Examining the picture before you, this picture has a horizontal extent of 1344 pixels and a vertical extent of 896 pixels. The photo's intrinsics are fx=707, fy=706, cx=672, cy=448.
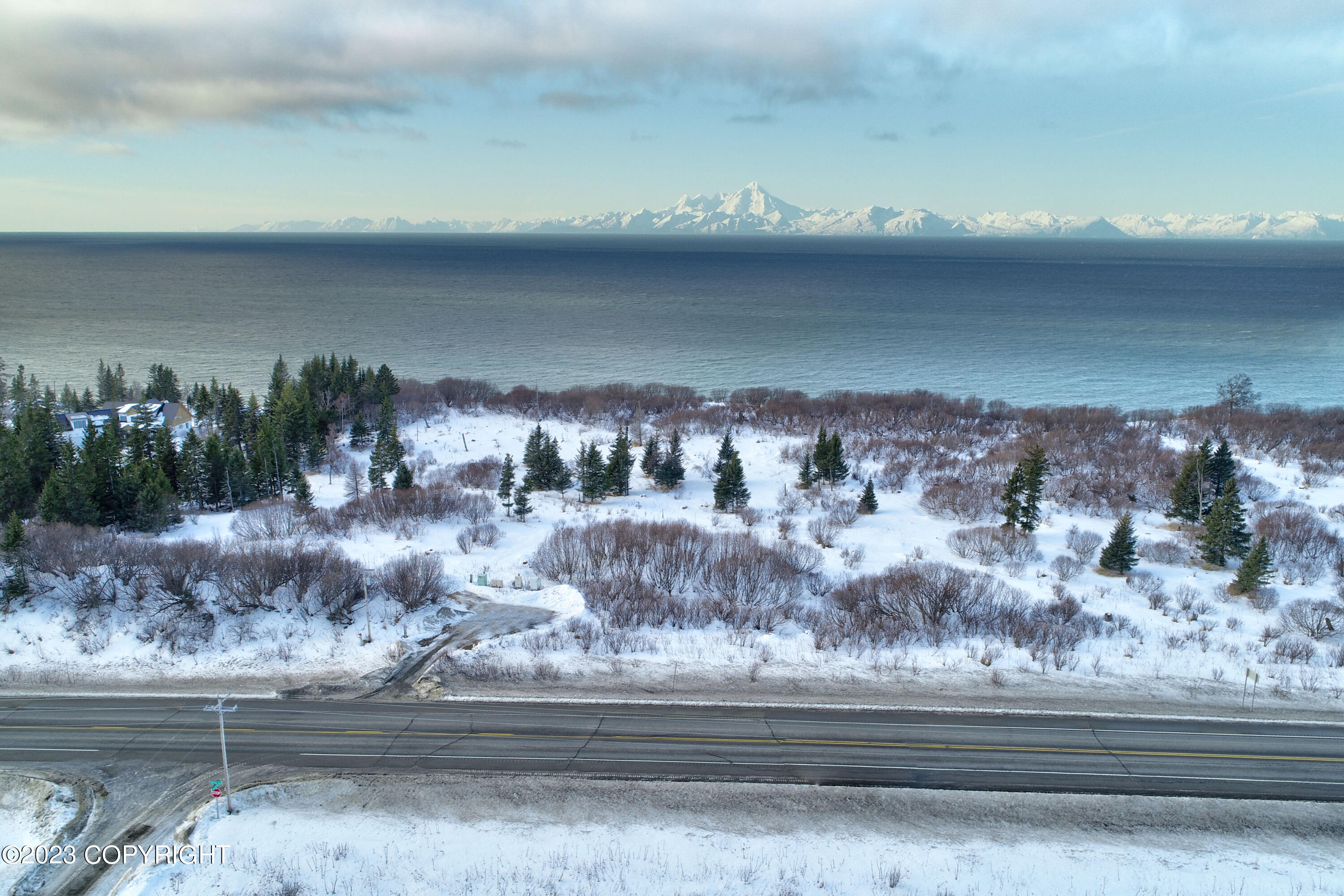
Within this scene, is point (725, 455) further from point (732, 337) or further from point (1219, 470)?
point (732, 337)

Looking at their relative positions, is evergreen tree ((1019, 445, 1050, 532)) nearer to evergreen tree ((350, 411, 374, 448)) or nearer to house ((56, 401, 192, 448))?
evergreen tree ((350, 411, 374, 448))

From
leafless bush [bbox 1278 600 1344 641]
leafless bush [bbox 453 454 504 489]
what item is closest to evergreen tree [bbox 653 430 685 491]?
leafless bush [bbox 453 454 504 489]

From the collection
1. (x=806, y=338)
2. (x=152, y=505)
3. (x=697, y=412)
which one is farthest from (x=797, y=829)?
(x=806, y=338)

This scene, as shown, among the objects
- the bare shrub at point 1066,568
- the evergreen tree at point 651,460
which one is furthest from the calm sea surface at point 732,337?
the bare shrub at point 1066,568

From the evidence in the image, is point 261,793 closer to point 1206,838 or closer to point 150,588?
point 150,588

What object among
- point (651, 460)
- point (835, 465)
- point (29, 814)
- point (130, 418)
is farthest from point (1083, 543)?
point (130, 418)

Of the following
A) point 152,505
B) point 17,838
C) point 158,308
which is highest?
point 158,308
